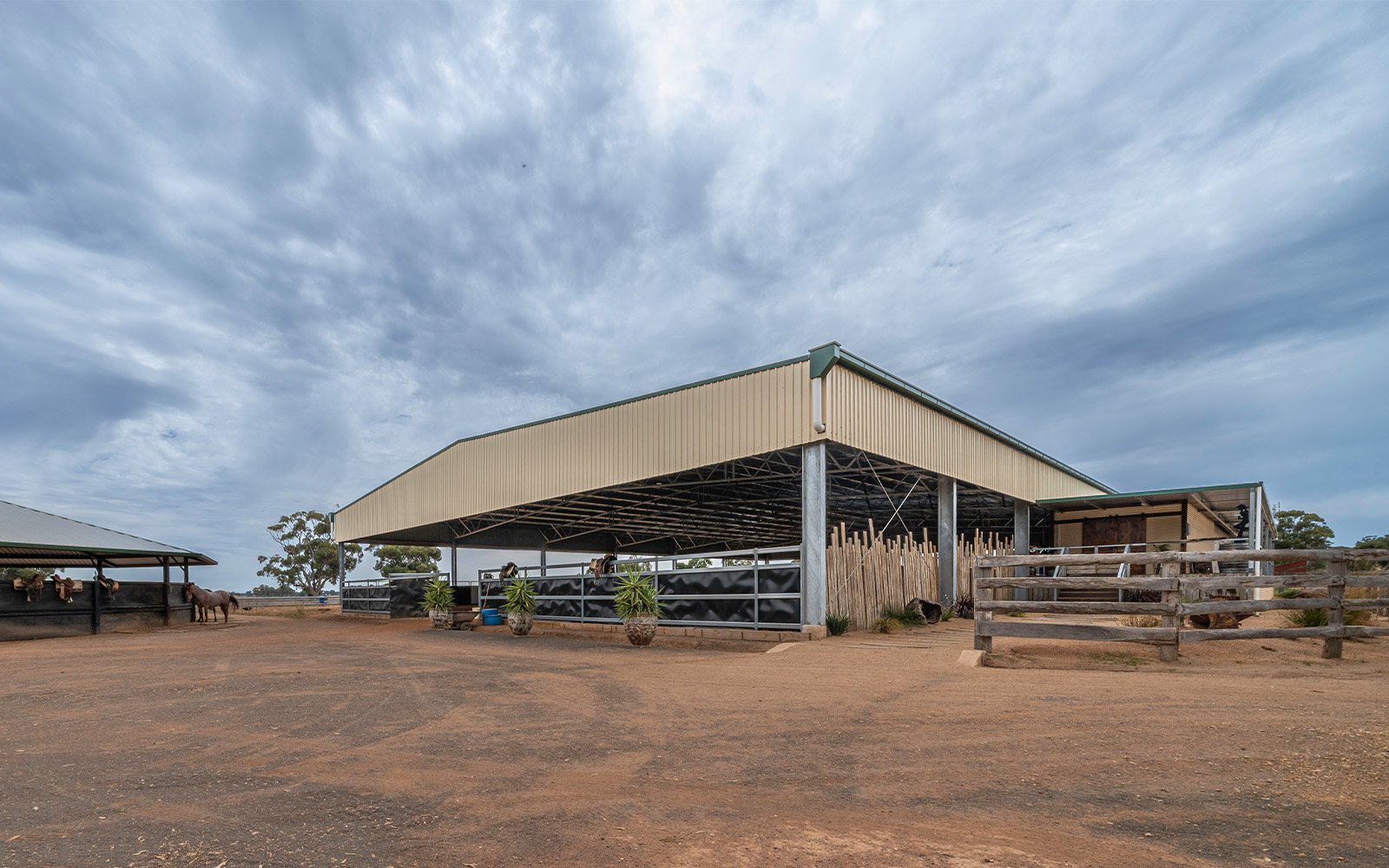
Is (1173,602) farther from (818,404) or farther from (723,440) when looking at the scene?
(723,440)

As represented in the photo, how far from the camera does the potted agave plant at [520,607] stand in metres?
19.5

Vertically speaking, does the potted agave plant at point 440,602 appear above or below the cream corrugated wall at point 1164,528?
below

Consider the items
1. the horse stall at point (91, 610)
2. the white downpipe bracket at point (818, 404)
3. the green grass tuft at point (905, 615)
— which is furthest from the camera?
the horse stall at point (91, 610)

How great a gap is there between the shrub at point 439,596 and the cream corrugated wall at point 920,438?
551 inches

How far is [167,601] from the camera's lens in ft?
90.8

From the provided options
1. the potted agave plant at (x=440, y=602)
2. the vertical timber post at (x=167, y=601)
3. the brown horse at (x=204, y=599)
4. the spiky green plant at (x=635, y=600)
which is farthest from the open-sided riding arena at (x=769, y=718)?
the brown horse at (x=204, y=599)

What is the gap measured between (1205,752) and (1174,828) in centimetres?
169

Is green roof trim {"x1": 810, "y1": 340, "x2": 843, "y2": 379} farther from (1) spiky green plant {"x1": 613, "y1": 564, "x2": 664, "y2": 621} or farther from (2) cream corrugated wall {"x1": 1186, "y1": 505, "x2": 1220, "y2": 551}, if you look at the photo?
(2) cream corrugated wall {"x1": 1186, "y1": 505, "x2": 1220, "y2": 551}

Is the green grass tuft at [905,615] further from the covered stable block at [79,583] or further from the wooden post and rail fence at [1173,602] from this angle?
the covered stable block at [79,583]

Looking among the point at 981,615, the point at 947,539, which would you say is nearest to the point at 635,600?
the point at 981,615

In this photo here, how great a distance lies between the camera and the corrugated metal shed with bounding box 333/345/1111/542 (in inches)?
615

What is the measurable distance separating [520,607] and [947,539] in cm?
1117

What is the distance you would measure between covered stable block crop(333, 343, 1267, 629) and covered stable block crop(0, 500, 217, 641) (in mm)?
7466

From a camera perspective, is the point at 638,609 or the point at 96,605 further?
the point at 96,605
